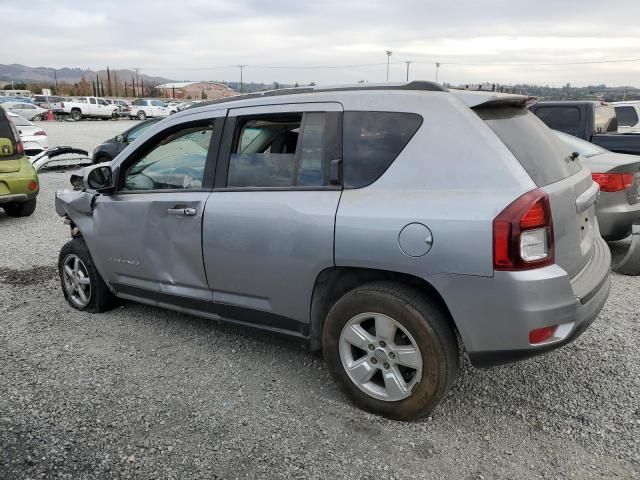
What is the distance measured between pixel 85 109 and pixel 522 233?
46.5 m

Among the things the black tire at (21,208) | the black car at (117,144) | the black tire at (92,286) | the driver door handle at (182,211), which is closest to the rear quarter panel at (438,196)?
the driver door handle at (182,211)

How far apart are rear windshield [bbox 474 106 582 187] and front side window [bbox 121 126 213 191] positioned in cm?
182

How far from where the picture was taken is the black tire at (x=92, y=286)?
14.3 feet

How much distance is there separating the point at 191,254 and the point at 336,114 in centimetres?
134

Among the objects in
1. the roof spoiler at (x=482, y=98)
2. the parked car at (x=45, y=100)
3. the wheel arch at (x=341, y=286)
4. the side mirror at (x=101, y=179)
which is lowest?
the wheel arch at (x=341, y=286)

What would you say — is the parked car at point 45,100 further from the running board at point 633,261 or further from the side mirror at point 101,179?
the running board at point 633,261

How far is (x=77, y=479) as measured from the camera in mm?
2512

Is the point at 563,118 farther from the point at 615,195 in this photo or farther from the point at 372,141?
the point at 372,141

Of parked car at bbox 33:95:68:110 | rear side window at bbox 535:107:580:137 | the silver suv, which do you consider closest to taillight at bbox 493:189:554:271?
the silver suv

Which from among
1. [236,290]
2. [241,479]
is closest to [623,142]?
[236,290]

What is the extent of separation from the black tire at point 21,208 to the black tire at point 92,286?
445 centimetres

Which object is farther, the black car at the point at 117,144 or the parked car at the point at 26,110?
the parked car at the point at 26,110

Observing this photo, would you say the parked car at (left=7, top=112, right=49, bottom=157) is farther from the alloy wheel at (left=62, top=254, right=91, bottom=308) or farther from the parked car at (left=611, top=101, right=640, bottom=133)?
the parked car at (left=611, top=101, right=640, bottom=133)

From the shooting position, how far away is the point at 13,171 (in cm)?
767
